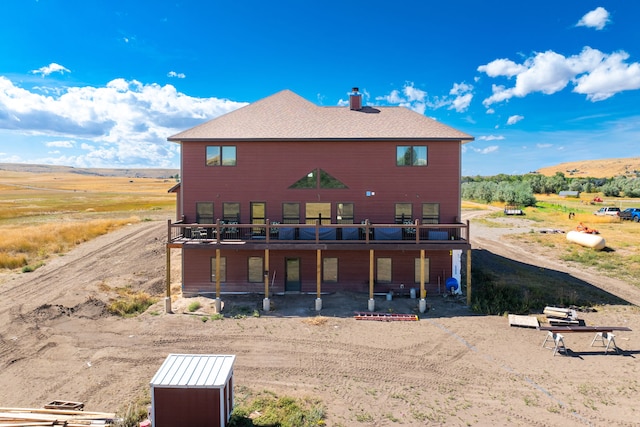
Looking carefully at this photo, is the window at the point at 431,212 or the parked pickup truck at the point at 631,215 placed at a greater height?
the window at the point at 431,212

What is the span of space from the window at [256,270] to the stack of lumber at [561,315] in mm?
12526

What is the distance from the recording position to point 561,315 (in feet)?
48.2

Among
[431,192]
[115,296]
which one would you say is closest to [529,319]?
[431,192]

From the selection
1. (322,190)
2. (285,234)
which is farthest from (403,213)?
(285,234)

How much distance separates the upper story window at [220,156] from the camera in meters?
18.8

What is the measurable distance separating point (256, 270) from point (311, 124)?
7931 mm

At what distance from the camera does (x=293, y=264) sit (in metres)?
18.8

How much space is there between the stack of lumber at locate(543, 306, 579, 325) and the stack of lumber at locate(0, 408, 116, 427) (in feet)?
48.7

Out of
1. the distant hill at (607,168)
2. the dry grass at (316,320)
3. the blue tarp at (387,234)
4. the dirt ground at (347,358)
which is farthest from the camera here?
the distant hill at (607,168)

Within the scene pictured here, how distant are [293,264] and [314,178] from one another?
14.4 feet

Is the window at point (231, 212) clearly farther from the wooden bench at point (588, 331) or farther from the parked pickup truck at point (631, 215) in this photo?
the parked pickup truck at point (631, 215)

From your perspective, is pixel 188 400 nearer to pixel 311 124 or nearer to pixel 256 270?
pixel 256 270

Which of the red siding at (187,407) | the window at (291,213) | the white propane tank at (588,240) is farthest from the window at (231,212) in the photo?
the white propane tank at (588,240)

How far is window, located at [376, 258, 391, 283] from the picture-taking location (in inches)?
735
